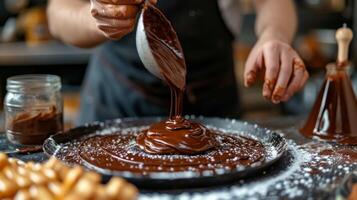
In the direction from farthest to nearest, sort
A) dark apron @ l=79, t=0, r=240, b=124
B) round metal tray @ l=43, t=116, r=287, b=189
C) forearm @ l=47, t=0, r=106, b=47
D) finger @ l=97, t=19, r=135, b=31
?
1. dark apron @ l=79, t=0, r=240, b=124
2. forearm @ l=47, t=0, r=106, b=47
3. finger @ l=97, t=19, r=135, b=31
4. round metal tray @ l=43, t=116, r=287, b=189

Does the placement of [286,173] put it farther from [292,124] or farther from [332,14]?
[332,14]

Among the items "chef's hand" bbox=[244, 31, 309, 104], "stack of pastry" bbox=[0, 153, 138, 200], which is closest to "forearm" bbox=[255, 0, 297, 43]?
"chef's hand" bbox=[244, 31, 309, 104]

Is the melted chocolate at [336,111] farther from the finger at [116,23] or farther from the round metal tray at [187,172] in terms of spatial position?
the finger at [116,23]

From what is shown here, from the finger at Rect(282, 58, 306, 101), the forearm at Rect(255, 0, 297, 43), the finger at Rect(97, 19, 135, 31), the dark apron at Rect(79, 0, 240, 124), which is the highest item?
the finger at Rect(97, 19, 135, 31)

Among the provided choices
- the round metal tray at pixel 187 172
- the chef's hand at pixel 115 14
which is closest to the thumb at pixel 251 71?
the round metal tray at pixel 187 172

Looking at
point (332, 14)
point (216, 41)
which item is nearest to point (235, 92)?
point (216, 41)

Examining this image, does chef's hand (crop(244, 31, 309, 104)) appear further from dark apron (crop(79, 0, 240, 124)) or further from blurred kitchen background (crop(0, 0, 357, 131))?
blurred kitchen background (crop(0, 0, 357, 131))

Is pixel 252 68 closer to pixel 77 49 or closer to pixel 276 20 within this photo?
pixel 276 20
